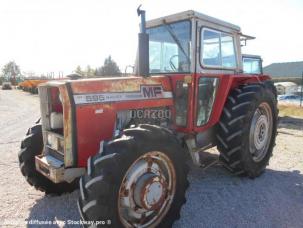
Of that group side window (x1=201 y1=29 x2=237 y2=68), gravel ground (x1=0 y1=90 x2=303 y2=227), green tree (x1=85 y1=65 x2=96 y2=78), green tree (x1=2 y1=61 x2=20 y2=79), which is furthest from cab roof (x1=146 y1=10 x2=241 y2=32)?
green tree (x1=2 y1=61 x2=20 y2=79)

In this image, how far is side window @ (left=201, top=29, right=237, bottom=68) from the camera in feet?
14.4

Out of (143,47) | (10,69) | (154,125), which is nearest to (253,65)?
(143,47)

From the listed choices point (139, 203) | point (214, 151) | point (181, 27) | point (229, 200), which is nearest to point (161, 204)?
point (139, 203)

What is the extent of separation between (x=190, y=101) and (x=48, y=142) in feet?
6.31

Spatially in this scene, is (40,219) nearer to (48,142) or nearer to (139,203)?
(48,142)

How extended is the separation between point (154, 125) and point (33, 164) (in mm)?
1757

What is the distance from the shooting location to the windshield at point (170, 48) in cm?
427

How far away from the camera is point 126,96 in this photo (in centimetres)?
371

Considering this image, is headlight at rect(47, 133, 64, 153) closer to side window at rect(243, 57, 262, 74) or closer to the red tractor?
the red tractor

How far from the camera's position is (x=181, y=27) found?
4.32 m

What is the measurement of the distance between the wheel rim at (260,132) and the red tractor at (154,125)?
17 mm

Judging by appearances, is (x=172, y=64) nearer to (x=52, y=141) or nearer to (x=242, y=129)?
(x=242, y=129)

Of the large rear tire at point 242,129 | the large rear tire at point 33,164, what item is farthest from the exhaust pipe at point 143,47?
the large rear tire at point 33,164

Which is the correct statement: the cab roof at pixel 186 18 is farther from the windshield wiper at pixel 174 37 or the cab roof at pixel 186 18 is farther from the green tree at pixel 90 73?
the green tree at pixel 90 73
